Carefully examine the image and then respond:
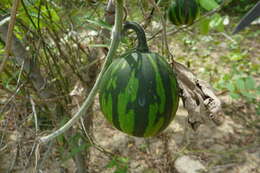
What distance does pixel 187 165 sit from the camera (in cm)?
257

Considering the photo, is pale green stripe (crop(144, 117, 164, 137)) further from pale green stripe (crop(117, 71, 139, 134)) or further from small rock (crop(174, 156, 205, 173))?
small rock (crop(174, 156, 205, 173))

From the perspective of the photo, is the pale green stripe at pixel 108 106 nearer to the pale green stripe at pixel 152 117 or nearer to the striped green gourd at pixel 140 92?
the striped green gourd at pixel 140 92

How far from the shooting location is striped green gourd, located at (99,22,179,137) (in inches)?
36.9

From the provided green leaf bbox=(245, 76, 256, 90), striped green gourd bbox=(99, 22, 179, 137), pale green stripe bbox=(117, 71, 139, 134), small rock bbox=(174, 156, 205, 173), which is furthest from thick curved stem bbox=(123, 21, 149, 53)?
small rock bbox=(174, 156, 205, 173)

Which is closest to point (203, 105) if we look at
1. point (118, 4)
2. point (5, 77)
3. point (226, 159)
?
point (118, 4)

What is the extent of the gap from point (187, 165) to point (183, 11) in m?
1.50

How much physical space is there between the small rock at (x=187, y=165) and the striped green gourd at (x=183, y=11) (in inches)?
54.6

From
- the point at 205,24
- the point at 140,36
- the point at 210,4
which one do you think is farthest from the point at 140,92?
the point at 205,24

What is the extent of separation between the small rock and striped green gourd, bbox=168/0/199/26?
1388 millimetres

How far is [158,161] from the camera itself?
98.8 inches

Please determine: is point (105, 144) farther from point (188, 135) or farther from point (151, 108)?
point (151, 108)

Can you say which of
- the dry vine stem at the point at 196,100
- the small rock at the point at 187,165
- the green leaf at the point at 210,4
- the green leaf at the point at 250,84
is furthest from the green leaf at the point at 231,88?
the dry vine stem at the point at 196,100

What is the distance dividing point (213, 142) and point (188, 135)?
0.86ft

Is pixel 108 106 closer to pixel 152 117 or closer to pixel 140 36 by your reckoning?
pixel 152 117
